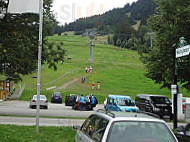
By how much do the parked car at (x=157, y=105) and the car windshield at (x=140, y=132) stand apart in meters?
18.7

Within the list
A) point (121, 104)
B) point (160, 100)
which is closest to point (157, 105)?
point (160, 100)

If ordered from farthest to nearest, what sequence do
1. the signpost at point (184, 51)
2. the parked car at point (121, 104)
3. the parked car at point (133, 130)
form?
the parked car at point (121, 104) < the signpost at point (184, 51) < the parked car at point (133, 130)

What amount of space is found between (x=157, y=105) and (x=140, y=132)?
769 inches

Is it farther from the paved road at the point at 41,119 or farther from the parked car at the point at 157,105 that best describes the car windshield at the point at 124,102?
the paved road at the point at 41,119

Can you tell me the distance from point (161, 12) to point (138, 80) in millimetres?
44095

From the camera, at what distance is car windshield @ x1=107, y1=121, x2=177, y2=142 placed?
18.3 feet

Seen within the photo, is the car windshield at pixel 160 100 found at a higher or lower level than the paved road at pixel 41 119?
higher

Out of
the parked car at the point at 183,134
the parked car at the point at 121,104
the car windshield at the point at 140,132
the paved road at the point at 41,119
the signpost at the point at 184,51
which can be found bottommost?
the paved road at the point at 41,119

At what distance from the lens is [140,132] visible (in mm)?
5684

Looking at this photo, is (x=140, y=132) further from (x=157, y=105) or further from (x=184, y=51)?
(x=157, y=105)

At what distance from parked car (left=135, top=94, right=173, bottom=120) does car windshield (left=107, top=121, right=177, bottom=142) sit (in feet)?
61.4

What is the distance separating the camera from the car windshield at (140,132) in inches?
219

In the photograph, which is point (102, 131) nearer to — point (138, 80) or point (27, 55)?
point (27, 55)

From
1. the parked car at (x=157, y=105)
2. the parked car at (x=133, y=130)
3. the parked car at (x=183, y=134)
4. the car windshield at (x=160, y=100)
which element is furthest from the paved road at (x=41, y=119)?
the parked car at (x=133, y=130)
